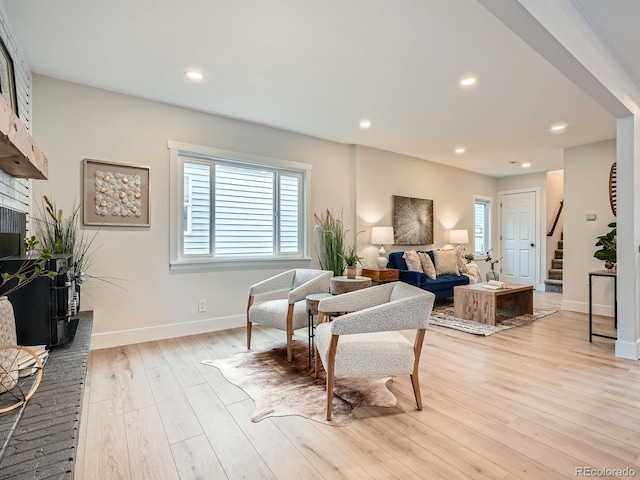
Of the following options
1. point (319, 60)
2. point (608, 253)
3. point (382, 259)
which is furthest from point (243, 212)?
point (608, 253)

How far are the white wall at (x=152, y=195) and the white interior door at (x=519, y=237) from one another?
5.88 metres

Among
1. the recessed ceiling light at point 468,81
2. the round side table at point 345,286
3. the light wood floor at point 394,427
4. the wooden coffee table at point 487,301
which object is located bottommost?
the light wood floor at point 394,427

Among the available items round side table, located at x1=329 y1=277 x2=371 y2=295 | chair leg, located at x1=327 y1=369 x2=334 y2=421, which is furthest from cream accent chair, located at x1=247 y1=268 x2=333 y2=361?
chair leg, located at x1=327 y1=369 x2=334 y2=421

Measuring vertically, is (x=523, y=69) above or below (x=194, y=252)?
above

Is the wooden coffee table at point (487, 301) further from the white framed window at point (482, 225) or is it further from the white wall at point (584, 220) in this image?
the white framed window at point (482, 225)

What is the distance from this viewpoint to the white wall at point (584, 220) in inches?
185

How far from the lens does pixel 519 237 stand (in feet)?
23.9

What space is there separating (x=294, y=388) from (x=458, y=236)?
490cm

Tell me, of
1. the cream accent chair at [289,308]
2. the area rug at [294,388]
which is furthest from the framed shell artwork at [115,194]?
the area rug at [294,388]

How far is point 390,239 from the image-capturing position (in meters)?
5.03

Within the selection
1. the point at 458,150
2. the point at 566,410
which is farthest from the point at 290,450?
the point at 458,150

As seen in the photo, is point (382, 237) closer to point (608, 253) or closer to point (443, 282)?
point (443, 282)

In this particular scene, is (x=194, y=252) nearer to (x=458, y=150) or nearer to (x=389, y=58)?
(x=389, y=58)

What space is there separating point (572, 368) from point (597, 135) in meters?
3.40
